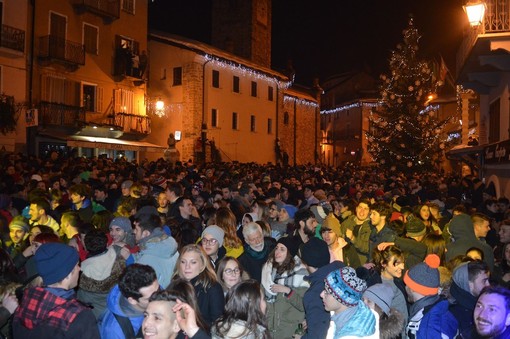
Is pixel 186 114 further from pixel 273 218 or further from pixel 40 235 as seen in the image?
pixel 40 235

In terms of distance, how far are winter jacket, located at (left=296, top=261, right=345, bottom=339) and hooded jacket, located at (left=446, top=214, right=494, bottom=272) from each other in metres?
2.54

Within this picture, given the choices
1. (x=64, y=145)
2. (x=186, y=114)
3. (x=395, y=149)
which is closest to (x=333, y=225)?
(x=395, y=149)

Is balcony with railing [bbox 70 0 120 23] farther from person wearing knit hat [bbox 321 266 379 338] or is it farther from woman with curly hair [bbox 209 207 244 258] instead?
person wearing knit hat [bbox 321 266 379 338]

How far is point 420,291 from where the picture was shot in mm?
4492

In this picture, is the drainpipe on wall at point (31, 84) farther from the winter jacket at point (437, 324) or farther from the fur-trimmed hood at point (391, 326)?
the winter jacket at point (437, 324)

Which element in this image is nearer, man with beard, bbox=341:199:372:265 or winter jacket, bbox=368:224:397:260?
winter jacket, bbox=368:224:397:260

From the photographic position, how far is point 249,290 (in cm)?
371

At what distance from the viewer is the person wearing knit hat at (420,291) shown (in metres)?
4.36

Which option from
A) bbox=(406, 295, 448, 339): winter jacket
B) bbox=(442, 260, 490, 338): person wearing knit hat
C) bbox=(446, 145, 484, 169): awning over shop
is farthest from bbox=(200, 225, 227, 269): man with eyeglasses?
bbox=(446, 145, 484, 169): awning over shop

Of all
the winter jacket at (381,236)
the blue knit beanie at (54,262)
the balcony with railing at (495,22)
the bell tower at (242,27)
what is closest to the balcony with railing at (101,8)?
the bell tower at (242,27)

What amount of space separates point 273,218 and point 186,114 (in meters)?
23.8

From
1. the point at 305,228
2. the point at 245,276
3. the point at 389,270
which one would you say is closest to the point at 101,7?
the point at 305,228

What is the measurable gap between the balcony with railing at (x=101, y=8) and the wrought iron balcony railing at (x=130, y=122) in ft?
16.8

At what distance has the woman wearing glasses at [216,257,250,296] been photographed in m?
4.88
